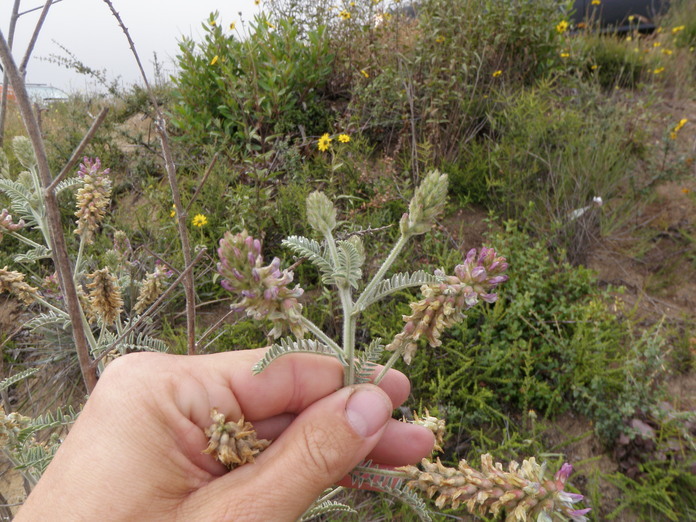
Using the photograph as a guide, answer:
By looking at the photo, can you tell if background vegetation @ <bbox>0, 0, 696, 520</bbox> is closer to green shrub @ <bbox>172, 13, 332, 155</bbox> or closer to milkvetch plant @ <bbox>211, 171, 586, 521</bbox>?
green shrub @ <bbox>172, 13, 332, 155</bbox>

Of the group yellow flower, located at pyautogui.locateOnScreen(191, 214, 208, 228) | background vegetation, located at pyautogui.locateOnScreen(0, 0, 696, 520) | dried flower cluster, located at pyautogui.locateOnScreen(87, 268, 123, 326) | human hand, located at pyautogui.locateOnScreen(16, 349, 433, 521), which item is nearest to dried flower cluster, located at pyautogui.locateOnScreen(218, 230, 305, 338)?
human hand, located at pyautogui.locateOnScreen(16, 349, 433, 521)

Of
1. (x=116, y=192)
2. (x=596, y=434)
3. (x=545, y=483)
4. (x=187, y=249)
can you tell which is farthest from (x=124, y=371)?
(x=116, y=192)

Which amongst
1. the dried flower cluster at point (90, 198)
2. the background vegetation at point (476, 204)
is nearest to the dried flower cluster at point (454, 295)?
the background vegetation at point (476, 204)

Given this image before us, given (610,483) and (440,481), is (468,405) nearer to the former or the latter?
(610,483)

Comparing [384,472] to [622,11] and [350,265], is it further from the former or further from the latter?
[622,11]

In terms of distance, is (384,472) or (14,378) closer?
(384,472)

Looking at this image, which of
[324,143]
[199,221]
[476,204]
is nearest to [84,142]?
[199,221]
